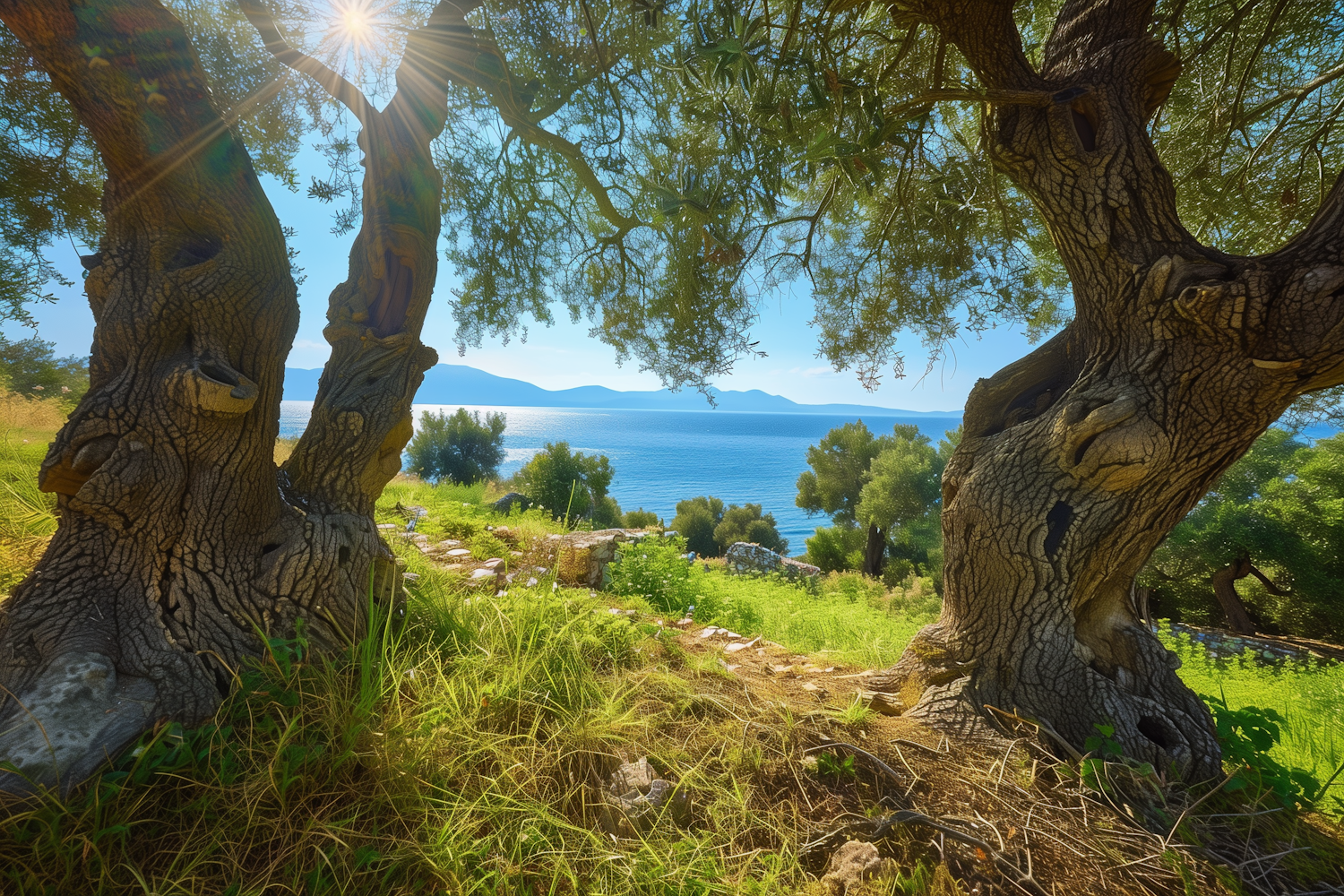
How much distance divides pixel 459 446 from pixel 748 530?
17.3 meters

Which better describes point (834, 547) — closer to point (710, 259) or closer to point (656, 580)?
point (656, 580)

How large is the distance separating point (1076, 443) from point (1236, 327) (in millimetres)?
657

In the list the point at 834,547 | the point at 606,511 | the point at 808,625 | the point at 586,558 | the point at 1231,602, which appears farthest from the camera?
the point at 834,547

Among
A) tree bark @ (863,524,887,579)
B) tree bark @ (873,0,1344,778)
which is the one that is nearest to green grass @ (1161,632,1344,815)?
tree bark @ (873,0,1344,778)

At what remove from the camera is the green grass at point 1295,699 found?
242cm

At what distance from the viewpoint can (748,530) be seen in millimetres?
29688

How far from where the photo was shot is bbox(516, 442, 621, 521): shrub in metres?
15.1

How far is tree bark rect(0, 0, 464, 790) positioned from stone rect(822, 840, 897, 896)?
208 cm

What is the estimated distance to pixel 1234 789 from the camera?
1.93 metres

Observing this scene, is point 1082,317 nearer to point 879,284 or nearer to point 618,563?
point 879,284

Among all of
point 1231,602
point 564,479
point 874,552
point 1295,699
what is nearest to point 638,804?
point 1295,699

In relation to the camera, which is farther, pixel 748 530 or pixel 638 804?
pixel 748 530

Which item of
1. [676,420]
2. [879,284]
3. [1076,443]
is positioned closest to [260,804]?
[1076,443]

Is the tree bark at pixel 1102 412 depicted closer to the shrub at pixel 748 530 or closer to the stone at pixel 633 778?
the stone at pixel 633 778
